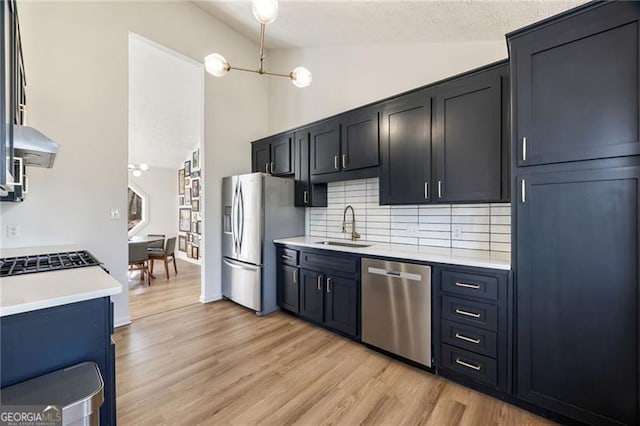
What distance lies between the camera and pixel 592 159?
5.02ft

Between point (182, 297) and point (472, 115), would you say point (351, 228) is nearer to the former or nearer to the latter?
point (472, 115)

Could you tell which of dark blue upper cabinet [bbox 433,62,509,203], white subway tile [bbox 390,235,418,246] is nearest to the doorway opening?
white subway tile [bbox 390,235,418,246]

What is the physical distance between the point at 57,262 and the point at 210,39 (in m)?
3.44

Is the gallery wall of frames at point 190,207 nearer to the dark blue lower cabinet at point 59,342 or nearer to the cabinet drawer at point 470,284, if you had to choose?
the dark blue lower cabinet at point 59,342

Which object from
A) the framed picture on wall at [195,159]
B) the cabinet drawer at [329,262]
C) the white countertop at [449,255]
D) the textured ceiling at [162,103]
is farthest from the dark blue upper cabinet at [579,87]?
the framed picture on wall at [195,159]

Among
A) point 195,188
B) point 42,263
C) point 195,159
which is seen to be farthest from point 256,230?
point 195,159

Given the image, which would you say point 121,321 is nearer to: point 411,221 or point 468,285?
point 411,221

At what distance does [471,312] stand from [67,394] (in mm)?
2206

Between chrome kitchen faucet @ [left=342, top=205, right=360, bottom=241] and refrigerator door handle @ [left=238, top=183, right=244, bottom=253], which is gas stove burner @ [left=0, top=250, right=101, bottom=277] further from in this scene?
chrome kitchen faucet @ [left=342, top=205, right=360, bottom=241]

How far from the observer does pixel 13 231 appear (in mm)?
2516

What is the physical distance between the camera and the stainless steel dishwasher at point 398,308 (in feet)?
7.36

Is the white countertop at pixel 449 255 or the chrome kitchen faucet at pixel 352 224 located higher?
the chrome kitchen faucet at pixel 352 224

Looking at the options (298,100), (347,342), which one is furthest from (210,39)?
(347,342)

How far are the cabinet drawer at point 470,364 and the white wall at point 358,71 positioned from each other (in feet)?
8.08
